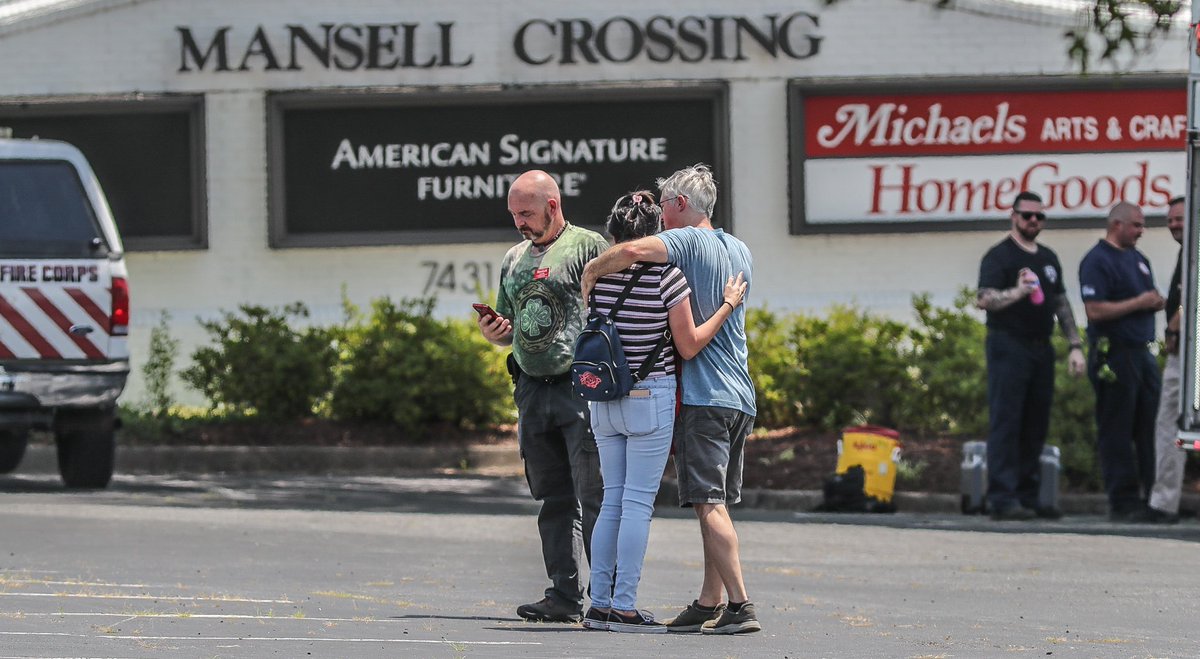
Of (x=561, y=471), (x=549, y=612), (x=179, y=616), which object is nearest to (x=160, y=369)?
(x=179, y=616)

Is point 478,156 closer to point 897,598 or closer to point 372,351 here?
point 372,351

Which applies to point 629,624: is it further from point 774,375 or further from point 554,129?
point 554,129

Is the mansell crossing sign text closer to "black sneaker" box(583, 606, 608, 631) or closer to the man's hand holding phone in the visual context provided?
the man's hand holding phone

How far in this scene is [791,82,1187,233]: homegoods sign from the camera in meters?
19.7

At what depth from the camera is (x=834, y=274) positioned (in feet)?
65.2

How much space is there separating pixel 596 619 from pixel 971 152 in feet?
42.4

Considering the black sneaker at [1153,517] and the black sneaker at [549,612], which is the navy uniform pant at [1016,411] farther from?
the black sneaker at [549,612]

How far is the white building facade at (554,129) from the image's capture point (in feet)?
64.6

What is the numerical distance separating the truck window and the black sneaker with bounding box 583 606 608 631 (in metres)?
6.52

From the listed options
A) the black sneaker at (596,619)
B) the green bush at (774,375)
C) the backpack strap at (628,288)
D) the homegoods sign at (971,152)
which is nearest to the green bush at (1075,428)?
the green bush at (774,375)

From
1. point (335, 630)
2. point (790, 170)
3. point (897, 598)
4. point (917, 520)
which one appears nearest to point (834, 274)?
point (790, 170)

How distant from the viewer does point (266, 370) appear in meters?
17.1

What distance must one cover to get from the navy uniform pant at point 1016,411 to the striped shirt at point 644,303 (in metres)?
5.50

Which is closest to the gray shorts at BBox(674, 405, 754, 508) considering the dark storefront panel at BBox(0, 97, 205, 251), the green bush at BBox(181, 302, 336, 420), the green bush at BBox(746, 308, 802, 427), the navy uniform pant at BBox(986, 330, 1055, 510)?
the navy uniform pant at BBox(986, 330, 1055, 510)
